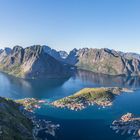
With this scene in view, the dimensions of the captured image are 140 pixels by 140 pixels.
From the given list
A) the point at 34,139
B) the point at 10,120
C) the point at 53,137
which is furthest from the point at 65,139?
the point at 10,120

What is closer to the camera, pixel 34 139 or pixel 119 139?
pixel 34 139

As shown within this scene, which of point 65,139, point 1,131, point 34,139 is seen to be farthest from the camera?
point 65,139

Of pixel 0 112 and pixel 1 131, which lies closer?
pixel 1 131

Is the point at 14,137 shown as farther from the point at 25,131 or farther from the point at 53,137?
the point at 53,137

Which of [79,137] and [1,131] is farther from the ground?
[1,131]

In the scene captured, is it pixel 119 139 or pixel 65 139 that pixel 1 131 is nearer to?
pixel 65 139

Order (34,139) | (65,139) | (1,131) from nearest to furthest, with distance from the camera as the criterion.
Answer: (1,131) < (34,139) < (65,139)

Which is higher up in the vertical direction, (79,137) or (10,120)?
(10,120)

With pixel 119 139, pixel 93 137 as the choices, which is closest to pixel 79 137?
pixel 93 137

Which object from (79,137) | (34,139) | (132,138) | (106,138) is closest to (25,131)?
(34,139)
